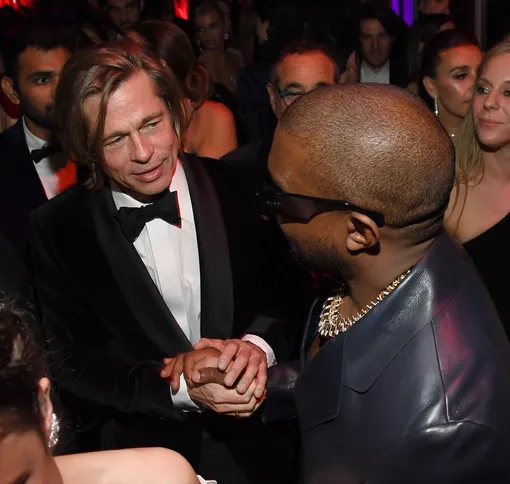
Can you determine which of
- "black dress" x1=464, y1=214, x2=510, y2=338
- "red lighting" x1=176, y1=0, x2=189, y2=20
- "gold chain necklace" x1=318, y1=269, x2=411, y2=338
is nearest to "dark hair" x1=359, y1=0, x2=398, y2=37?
"red lighting" x1=176, y1=0, x2=189, y2=20

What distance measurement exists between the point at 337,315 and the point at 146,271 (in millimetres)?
662

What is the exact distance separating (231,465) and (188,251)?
0.62 metres

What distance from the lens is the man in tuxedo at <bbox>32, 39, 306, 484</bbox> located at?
2148mm

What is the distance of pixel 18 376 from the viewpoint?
1078 millimetres

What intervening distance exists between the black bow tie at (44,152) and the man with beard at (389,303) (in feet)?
5.51

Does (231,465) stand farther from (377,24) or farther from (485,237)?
(377,24)

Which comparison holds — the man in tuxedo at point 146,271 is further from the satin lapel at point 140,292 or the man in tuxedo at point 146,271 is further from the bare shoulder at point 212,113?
the bare shoulder at point 212,113

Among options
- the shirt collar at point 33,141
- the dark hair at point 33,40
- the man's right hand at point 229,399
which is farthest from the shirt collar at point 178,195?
the dark hair at point 33,40

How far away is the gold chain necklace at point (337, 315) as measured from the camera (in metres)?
1.53

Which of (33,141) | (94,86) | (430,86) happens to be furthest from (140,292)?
(430,86)

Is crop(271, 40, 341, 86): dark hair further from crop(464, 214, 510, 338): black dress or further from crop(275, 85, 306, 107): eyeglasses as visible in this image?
crop(464, 214, 510, 338): black dress

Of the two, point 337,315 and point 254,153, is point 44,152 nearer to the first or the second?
point 254,153

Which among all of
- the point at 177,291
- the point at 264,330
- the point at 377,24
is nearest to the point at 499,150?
the point at 264,330

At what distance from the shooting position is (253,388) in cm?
196
